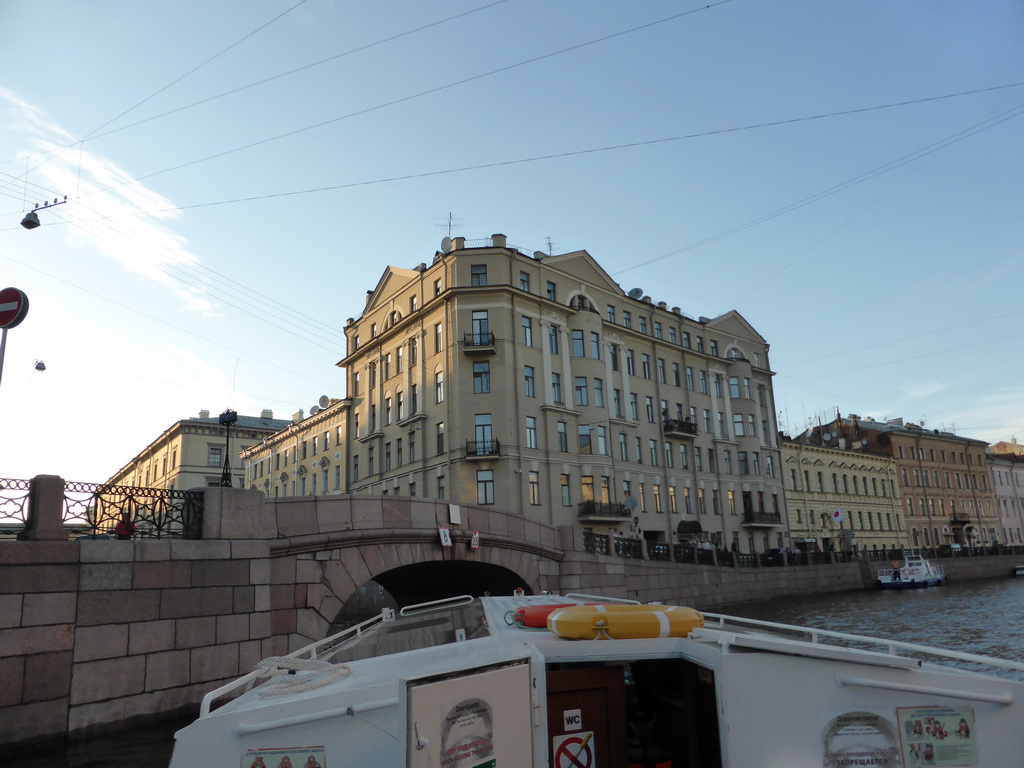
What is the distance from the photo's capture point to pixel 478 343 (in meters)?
32.3

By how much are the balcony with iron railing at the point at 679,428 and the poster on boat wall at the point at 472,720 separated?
3662 cm

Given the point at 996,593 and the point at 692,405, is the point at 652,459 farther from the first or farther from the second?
the point at 996,593

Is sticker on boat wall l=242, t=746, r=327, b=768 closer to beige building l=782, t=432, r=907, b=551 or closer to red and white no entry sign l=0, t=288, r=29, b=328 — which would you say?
red and white no entry sign l=0, t=288, r=29, b=328

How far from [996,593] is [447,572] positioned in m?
29.4

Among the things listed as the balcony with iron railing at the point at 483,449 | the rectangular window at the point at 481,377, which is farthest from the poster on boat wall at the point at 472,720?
the rectangular window at the point at 481,377

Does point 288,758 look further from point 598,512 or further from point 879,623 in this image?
point 598,512

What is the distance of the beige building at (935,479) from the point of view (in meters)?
59.9

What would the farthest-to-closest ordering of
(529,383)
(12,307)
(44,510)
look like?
(529,383) < (12,307) < (44,510)

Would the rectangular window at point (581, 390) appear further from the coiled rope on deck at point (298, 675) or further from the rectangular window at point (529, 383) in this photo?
the coiled rope on deck at point (298, 675)

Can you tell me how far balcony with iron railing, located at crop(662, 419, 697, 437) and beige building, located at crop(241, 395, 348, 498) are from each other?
18.7 metres

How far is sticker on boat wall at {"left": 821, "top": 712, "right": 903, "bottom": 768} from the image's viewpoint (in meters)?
4.63

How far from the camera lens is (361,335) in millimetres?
41250

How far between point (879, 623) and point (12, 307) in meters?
24.2

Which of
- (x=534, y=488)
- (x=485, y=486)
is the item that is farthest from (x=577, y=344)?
(x=485, y=486)
